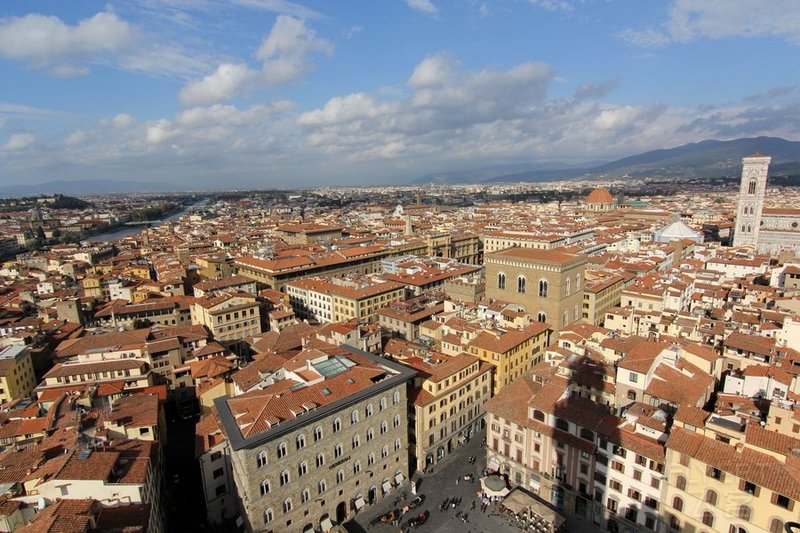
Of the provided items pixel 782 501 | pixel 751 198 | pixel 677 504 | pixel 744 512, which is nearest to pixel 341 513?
pixel 677 504

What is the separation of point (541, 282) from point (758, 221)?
74641mm

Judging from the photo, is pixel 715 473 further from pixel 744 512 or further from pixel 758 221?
pixel 758 221

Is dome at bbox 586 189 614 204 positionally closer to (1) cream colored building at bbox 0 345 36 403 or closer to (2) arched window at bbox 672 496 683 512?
(2) arched window at bbox 672 496 683 512

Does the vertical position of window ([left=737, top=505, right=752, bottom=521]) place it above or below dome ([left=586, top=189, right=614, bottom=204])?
below

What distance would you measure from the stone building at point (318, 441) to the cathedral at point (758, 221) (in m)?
103

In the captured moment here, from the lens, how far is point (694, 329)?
4366 centimetres

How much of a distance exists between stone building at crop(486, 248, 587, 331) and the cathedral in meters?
66.0

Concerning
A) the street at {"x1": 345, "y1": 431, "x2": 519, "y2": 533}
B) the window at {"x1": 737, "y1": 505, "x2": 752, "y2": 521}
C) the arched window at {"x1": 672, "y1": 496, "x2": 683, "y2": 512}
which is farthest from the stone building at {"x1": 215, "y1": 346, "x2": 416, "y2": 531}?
the window at {"x1": 737, "y1": 505, "x2": 752, "y2": 521}

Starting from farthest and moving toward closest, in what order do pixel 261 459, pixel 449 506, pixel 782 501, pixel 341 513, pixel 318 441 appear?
1. pixel 449 506
2. pixel 341 513
3. pixel 318 441
4. pixel 261 459
5. pixel 782 501

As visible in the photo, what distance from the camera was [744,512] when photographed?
74.3 feet

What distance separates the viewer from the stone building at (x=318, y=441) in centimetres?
2500

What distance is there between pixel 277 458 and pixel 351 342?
18.1 metres

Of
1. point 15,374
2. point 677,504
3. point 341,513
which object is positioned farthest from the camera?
point 15,374

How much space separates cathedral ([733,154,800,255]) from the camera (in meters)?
95.8
